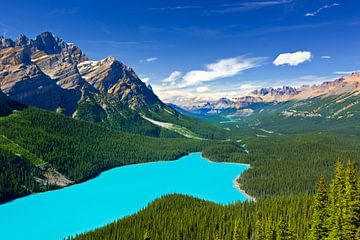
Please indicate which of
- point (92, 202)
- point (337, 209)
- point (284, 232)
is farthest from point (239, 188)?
point (337, 209)

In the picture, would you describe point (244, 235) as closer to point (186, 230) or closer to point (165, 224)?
point (186, 230)

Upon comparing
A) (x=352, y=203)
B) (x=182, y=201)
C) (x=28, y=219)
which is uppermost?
(x=352, y=203)

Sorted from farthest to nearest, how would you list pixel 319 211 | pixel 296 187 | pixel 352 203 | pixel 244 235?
1. pixel 296 187
2. pixel 244 235
3. pixel 319 211
4. pixel 352 203

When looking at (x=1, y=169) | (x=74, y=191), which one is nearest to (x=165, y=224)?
(x=74, y=191)

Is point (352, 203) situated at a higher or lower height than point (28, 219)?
higher

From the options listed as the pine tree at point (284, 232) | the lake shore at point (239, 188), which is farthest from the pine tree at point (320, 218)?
the lake shore at point (239, 188)

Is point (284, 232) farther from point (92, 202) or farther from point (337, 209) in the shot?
point (92, 202)

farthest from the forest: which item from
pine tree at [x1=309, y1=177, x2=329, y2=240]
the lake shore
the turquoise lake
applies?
the lake shore
